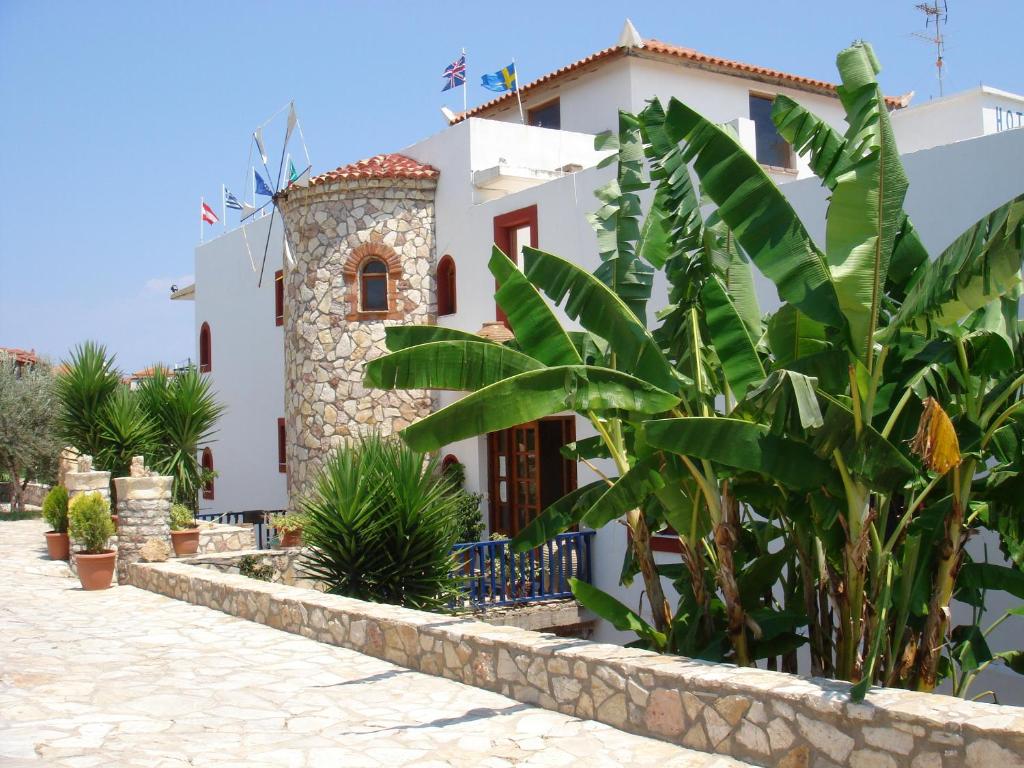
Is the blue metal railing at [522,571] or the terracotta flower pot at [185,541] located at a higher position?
the terracotta flower pot at [185,541]

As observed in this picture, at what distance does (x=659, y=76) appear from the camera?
62.8ft

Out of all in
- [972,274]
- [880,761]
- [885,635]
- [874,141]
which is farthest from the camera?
[885,635]

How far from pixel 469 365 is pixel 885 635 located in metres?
3.21

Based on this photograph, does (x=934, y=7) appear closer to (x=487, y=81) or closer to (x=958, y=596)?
(x=487, y=81)

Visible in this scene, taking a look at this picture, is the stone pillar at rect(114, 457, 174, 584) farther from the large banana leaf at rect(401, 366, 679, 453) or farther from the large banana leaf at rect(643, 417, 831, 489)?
the large banana leaf at rect(643, 417, 831, 489)

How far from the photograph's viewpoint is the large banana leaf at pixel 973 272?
554 centimetres

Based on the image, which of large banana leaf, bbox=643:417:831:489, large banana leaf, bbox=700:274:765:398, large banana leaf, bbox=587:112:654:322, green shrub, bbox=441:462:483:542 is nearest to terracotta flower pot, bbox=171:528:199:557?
green shrub, bbox=441:462:483:542

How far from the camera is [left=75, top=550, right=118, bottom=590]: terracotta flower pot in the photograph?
13531 millimetres

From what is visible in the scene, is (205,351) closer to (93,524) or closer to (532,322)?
(93,524)

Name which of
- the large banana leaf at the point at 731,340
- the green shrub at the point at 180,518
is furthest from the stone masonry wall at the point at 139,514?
the large banana leaf at the point at 731,340

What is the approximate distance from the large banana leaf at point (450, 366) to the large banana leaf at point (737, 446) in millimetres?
1157

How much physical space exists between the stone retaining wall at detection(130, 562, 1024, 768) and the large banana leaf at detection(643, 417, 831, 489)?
46.5 inches

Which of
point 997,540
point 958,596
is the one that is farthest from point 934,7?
point 958,596

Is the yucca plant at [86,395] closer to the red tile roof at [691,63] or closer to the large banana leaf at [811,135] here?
the red tile roof at [691,63]
